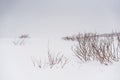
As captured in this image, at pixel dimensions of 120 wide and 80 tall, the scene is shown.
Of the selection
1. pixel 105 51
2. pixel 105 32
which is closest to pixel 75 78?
pixel 105 51

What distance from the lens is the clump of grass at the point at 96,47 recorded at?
1054 millimetres

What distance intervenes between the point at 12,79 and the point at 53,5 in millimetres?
632

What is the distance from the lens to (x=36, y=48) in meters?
1.24

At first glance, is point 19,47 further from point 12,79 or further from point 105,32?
point 105,32

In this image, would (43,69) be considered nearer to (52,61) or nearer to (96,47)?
(52,61)

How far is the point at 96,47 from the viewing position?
1086 mm

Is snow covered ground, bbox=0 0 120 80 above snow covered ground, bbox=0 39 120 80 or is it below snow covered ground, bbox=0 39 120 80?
above

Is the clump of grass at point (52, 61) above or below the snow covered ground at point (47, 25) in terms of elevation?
below

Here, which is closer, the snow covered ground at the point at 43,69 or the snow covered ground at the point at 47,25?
the snow covered ground at the point at 43,69

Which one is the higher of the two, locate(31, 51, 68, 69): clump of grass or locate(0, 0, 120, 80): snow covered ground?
locate(0, 0, 120, 80): snow covered ground

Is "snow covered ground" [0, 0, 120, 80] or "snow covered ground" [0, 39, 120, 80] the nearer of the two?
"snow covered ground" [0, 39, 120, 80]

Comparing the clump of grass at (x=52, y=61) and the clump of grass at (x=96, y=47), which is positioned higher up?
the clump of grass at (x=96, y=47)

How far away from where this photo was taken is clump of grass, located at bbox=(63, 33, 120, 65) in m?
1.05

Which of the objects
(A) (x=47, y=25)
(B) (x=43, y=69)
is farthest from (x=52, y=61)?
(A) (x=47, y=25)
